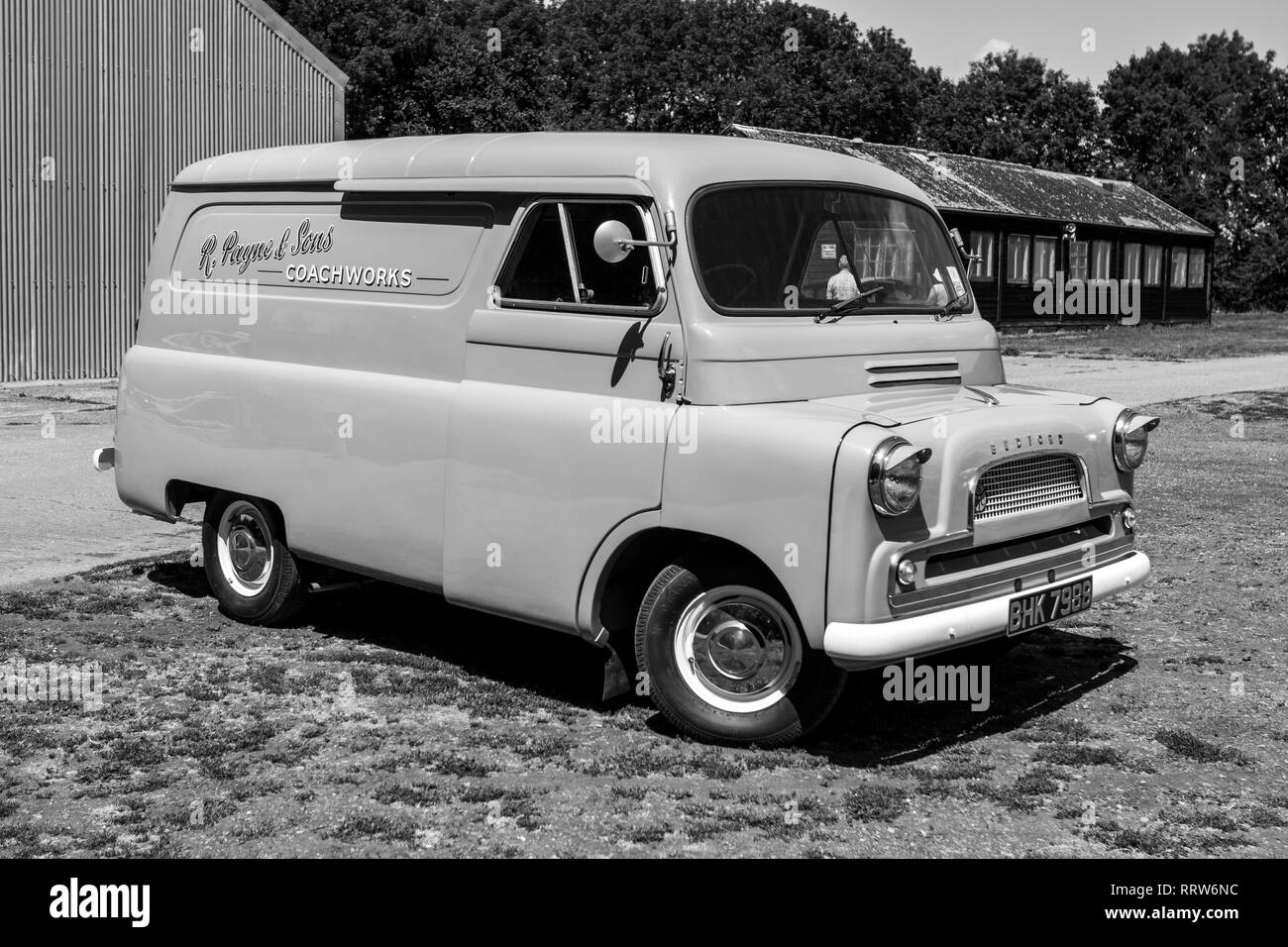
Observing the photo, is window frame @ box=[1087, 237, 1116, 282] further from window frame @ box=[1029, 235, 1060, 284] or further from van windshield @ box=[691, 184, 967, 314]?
van windshield @ box=[691, 184, 967, 314]

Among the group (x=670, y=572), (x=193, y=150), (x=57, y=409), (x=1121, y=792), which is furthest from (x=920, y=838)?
(x=193, y=150)

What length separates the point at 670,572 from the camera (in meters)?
5.75

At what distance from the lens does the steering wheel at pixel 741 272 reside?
5.88 m

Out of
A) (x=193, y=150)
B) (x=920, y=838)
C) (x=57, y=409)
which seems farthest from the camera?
(x=193, y=150)

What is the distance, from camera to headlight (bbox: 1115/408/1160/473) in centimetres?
624

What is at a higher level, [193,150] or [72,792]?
[193,150]

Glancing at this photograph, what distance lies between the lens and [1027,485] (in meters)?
5.82

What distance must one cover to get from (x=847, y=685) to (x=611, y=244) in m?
2.29

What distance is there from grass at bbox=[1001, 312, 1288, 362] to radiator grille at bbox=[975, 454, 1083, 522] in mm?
25361

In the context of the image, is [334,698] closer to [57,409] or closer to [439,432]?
[439,432]

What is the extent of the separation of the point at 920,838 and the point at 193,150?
21.7 m
